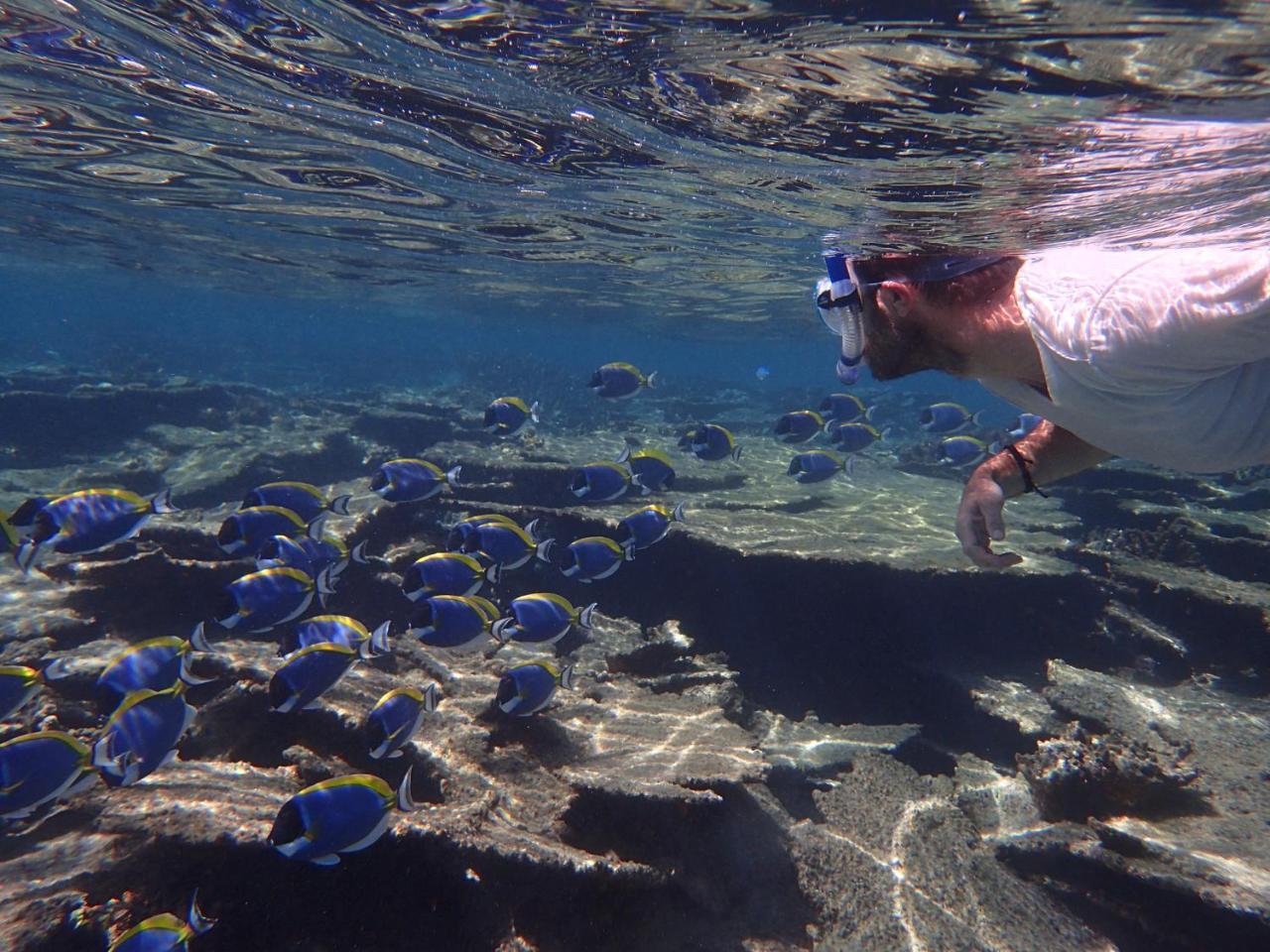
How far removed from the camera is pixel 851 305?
3.35 m

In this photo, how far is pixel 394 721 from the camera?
479cm

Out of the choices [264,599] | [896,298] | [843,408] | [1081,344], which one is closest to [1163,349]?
[1081,344]

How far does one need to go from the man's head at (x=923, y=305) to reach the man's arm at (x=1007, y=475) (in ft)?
2.10

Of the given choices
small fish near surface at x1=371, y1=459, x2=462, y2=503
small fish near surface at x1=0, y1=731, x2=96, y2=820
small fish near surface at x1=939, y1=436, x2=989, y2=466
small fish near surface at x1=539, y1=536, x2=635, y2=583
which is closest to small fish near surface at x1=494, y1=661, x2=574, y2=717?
small fish near surface at x1=539, y1=536, x2=635, y2=583

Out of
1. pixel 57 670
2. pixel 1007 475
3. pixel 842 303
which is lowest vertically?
pixel 57 670

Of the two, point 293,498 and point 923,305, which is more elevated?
point 923,305

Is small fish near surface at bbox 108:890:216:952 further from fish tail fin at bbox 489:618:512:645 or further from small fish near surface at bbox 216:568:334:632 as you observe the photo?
fish tail fin at bbox 489:618:512:645

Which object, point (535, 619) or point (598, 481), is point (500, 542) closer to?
point (535, 619)

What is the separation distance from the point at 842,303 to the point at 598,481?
521cm

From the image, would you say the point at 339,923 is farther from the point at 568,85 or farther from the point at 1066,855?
the point at 568,85

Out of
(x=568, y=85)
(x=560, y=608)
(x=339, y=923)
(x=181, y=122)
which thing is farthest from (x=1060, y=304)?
(x=181, y=122)

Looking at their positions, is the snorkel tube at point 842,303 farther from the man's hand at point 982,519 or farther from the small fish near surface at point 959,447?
the small fish near surface at point 959,447

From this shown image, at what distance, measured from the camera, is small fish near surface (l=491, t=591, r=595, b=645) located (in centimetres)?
600

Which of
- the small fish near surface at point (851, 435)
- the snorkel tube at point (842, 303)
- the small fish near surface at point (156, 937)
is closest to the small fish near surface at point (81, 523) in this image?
the small fish near surface at point (156, 937)
